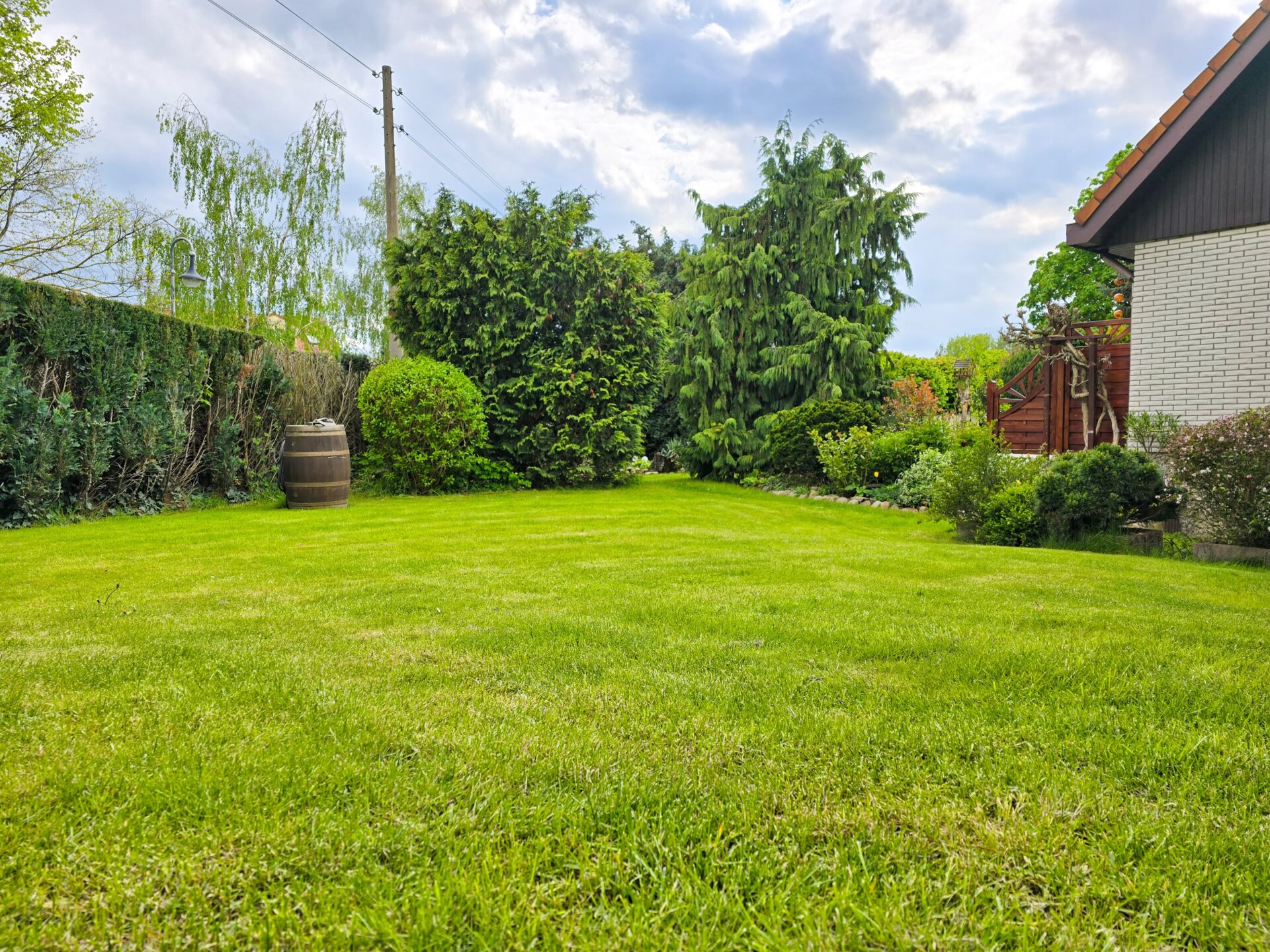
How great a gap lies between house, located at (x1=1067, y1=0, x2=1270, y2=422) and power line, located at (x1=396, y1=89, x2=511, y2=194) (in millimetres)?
12504

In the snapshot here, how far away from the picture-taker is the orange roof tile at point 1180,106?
753cm

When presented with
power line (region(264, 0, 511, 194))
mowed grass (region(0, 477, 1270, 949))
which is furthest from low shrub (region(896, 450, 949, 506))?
power line (region(264, 0, 511, 194))

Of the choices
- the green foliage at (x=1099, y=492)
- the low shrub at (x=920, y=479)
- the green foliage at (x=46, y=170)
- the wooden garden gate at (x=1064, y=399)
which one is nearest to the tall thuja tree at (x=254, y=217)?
the green foliage at (x=46, y=170)

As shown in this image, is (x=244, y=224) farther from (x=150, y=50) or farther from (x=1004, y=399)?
(x=1004, y=399)

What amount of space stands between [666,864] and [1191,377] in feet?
31.3

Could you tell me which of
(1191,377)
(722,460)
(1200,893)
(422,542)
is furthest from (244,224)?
(1200,893)

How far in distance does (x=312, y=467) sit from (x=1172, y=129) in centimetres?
A: 1146

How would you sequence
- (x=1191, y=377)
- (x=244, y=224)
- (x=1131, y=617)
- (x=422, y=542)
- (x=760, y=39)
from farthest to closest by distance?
(x=244, y=224) → (x=760, y=39) → (x=1191, y=377) → (x=422, y=542) → (x=1131, y=617)

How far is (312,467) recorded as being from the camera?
10.2m

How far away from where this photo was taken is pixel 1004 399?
620 inches

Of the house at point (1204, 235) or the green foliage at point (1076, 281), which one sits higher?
the green foliage at point (1076, 281)

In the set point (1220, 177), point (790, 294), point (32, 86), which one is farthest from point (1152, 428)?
point (32, 86)

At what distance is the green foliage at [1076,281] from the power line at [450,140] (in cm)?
1865

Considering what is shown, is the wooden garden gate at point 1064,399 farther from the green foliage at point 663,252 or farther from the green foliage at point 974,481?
the green foliage at point 663,252
